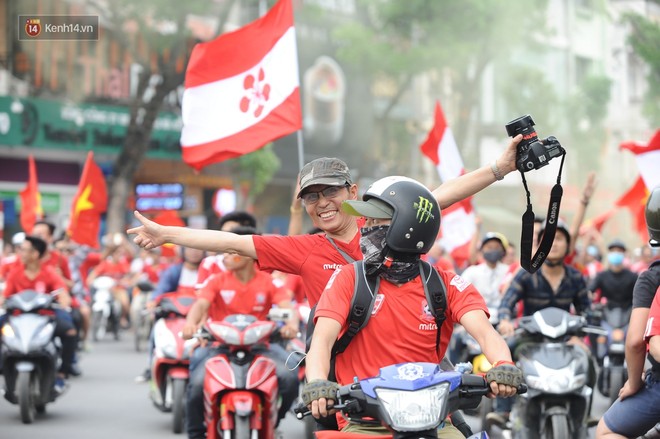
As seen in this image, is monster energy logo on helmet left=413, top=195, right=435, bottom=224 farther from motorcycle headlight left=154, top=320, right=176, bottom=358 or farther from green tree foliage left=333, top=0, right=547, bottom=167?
green tree foliage left=333, top=0, right=547, bottom=167

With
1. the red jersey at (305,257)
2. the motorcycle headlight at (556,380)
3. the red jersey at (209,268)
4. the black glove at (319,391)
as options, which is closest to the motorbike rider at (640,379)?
the red jersey at (305,257)

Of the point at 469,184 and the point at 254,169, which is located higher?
the point at 254,169

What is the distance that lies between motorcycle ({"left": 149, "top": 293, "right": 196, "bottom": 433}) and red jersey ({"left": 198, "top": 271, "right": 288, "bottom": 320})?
1630mm

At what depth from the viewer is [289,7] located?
37.3 ft

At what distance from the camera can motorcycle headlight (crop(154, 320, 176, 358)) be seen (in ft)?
35.7

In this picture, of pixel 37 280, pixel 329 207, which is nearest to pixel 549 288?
pixel 329 207

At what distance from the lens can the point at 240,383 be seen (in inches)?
324

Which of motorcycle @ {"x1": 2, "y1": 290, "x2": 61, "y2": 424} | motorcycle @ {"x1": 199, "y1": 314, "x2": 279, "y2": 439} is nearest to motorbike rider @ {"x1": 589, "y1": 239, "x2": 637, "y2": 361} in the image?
motorcycle @ {"x1": 2, "y1": 290, "x2": 61, "y2": 424}

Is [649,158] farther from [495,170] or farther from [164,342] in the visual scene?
[495,170]

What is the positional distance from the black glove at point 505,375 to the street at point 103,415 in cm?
514

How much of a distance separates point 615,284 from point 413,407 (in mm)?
9793

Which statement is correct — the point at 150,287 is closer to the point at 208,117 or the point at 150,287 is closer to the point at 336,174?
the point at 208,117

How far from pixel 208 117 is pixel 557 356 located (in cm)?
447

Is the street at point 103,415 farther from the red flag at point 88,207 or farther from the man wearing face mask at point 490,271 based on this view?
the red flag at point 88,207
